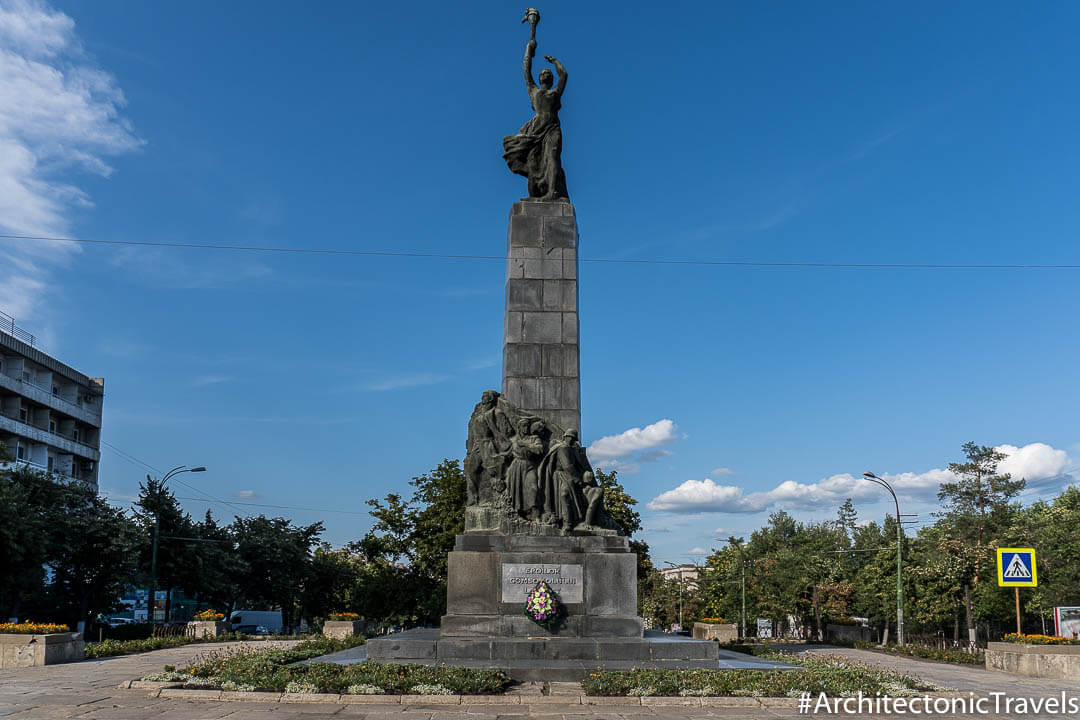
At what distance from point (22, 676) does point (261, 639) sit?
14.4 metres

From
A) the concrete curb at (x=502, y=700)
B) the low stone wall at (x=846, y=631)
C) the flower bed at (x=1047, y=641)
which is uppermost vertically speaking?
the concrete curb at (x=502, y=700)

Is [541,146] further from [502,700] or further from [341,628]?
[341,628]

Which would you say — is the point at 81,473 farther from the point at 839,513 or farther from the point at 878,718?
the point at 839,513

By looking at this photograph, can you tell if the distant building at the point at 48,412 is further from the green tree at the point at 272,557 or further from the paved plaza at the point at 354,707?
the paved plaza at the point at 354,707

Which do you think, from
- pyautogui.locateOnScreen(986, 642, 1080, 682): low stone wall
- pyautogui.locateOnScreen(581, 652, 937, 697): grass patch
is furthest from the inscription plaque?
pyautogui.locateOnScreen(986, 642, 1080, 682): low stone wall

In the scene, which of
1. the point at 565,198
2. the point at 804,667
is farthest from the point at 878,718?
the point at 565,198

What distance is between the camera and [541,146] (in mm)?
20562

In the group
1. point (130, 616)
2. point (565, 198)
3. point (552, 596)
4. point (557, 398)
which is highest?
point (565, 198)

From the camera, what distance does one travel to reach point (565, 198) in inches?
802

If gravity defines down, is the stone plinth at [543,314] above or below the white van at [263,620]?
above

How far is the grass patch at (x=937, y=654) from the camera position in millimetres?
23578

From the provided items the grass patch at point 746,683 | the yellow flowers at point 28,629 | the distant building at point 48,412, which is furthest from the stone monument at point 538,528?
the distant building at point 48,412

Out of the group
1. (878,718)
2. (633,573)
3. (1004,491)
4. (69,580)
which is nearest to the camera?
(878,718)

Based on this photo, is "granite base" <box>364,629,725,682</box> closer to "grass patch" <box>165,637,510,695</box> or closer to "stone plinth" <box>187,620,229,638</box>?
"grass patch" <box>165,637,510,695</box>
